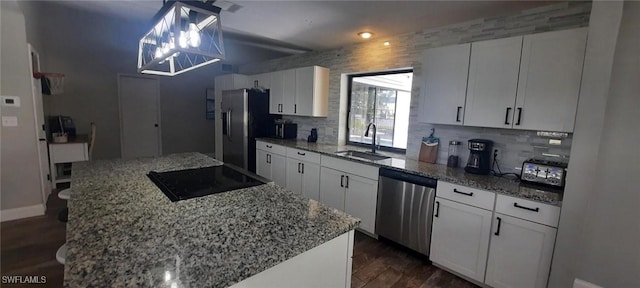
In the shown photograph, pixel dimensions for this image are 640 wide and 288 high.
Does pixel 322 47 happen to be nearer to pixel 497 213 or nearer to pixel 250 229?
pixel 497 213

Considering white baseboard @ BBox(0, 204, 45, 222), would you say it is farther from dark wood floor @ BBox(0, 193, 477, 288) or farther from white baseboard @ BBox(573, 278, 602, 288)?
white baseboard @ BBox(573, 278, 602, 288)

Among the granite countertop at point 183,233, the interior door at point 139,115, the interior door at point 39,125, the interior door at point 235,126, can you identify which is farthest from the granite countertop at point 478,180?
the interior door at point 139,115

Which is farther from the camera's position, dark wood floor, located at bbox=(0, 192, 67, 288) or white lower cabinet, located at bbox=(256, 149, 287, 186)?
white lower cabinet, located at bbox=(256, 149, 287, 186)

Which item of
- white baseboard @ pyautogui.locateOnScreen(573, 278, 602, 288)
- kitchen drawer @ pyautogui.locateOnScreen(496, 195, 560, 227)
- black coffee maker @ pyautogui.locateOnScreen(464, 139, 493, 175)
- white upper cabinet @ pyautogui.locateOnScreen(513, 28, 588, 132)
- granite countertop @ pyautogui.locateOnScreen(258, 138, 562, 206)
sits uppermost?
white upper cabinet @ pyautogui.locateOnScreen(513, 28, 588, 132)

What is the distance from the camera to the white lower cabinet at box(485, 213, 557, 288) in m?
1.77

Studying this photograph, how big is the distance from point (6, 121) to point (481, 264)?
15.7ft

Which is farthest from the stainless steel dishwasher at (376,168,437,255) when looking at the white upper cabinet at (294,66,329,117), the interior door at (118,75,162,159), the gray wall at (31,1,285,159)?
the interior door at (118,75,162,159)

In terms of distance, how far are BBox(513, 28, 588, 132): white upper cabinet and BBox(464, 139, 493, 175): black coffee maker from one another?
0.28m

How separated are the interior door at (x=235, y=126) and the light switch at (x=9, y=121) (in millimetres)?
2397

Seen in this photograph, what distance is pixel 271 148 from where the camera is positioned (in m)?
3.98

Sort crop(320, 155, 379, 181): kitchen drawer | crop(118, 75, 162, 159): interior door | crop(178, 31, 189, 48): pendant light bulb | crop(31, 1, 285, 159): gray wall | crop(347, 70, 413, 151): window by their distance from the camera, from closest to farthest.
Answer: crop(178, 31, 189, 48): pendant light bulb < crop(320, 155, 379, 181): kitchen drawer < crop(347, 70, 413, 151): window < crop(31, 1, 285, 159): gray wall < crop(118, 75, 162, 159): interior door

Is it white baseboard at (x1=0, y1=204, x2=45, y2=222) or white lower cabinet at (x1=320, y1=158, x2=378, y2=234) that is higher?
white lower cabinet at (x1=320, y1=158, x2=378, y2=234)

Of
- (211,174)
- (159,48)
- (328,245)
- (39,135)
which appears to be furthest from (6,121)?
(328,245)

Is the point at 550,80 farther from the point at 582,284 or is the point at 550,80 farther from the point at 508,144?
the point at 582,284
